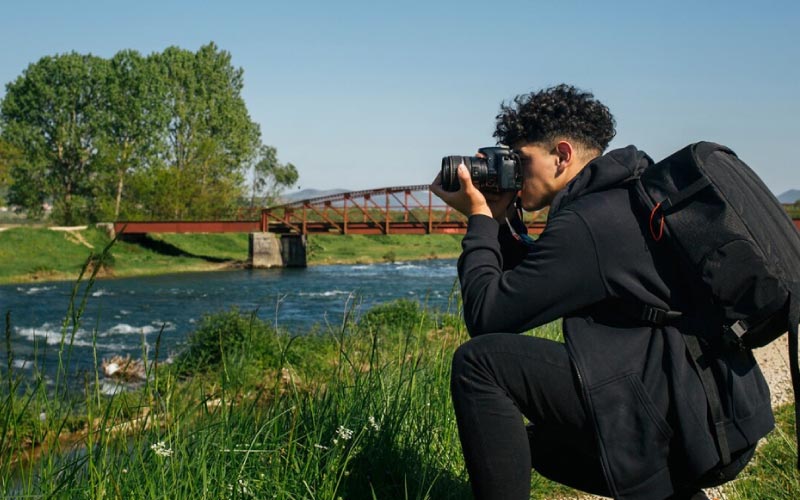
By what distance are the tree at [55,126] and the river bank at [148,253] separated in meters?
11.7

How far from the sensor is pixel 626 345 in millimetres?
2322

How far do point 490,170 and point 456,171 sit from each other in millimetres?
107

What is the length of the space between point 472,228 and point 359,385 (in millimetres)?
1254

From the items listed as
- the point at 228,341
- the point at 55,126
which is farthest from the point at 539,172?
the point at 55,126

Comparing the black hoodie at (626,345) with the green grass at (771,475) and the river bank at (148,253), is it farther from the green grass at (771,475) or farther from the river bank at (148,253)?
the river bank at (148,253)

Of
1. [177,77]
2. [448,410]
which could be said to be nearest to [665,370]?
[448,410]

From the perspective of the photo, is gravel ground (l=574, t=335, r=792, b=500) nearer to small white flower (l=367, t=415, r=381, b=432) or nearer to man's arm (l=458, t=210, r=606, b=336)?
small white flower (l=367, t=415, r=381, b=432)

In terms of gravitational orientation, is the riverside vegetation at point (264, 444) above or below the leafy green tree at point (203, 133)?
below

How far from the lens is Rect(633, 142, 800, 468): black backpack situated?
2.17 m

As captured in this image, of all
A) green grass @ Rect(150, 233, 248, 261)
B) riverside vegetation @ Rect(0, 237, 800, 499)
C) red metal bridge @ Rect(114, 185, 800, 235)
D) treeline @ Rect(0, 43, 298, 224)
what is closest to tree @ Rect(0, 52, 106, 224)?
treeline @ Rect(0, 43, 298, 224)

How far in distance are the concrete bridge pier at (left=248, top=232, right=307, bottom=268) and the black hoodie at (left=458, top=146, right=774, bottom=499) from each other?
38259 mm

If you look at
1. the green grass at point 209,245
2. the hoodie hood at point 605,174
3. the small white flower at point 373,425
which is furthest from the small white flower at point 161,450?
the green grass at point 209,245

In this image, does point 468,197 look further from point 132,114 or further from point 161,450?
point 132,114

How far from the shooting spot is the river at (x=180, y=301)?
48.1 ft
